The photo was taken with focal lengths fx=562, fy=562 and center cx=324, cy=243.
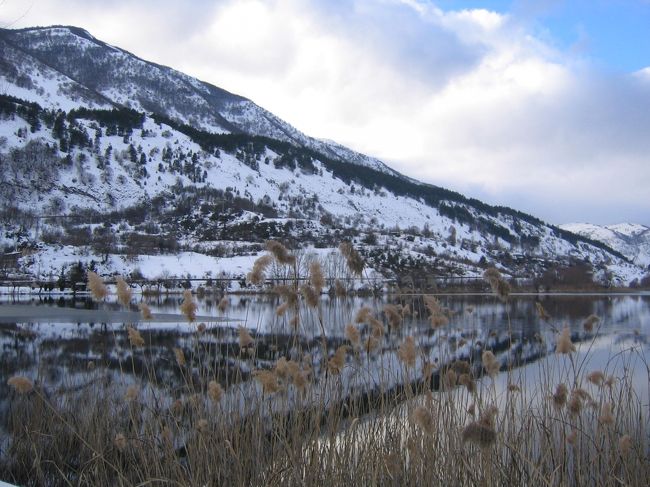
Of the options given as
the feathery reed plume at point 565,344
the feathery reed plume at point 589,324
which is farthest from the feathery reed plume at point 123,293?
the feathery reed plume at point 589,324

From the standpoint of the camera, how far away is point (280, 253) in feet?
12.8

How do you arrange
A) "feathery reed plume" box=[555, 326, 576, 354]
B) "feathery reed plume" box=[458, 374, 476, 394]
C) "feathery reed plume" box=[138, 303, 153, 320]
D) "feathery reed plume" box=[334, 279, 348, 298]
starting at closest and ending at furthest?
1. "feathery reed plume" box=[555, 326, 576, 354]
2. "feathery reed plume" box=[458, 374, 476, 394]
3. "feathery reed plume" box=[138, 303, 153, 320]
4. "feathery reed plume" box=[334, 279, 348, 298]

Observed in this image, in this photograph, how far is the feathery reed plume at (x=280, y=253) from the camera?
150 inches

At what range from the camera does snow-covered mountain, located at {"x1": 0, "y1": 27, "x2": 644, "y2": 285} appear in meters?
89.5

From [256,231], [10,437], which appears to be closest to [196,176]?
[256,231]

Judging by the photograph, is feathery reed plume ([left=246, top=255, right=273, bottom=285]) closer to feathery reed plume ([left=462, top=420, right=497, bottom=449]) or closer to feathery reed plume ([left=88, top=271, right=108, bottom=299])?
feathery reed plume ([left=88, top=271, right=108, bottom=299])

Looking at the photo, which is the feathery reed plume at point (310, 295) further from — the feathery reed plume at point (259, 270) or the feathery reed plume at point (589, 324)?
the feathery reed plume at point (589, 324)

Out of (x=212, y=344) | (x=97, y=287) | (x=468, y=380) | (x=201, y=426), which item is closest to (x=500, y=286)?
(x=468, y=380)

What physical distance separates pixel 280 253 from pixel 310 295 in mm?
358

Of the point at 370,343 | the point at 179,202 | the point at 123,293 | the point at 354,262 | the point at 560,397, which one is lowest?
the point at 560,397

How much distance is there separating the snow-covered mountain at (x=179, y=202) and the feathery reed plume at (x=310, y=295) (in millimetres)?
69860

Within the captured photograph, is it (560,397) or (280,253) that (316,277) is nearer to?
(280,253)

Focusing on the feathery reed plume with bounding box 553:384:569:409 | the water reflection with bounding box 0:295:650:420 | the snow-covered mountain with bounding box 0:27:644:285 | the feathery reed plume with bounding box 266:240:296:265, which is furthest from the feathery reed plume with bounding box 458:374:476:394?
the snow-covered mountain with bounding box 0:27:644:285

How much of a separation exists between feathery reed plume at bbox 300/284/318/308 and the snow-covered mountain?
6986 centimetres
